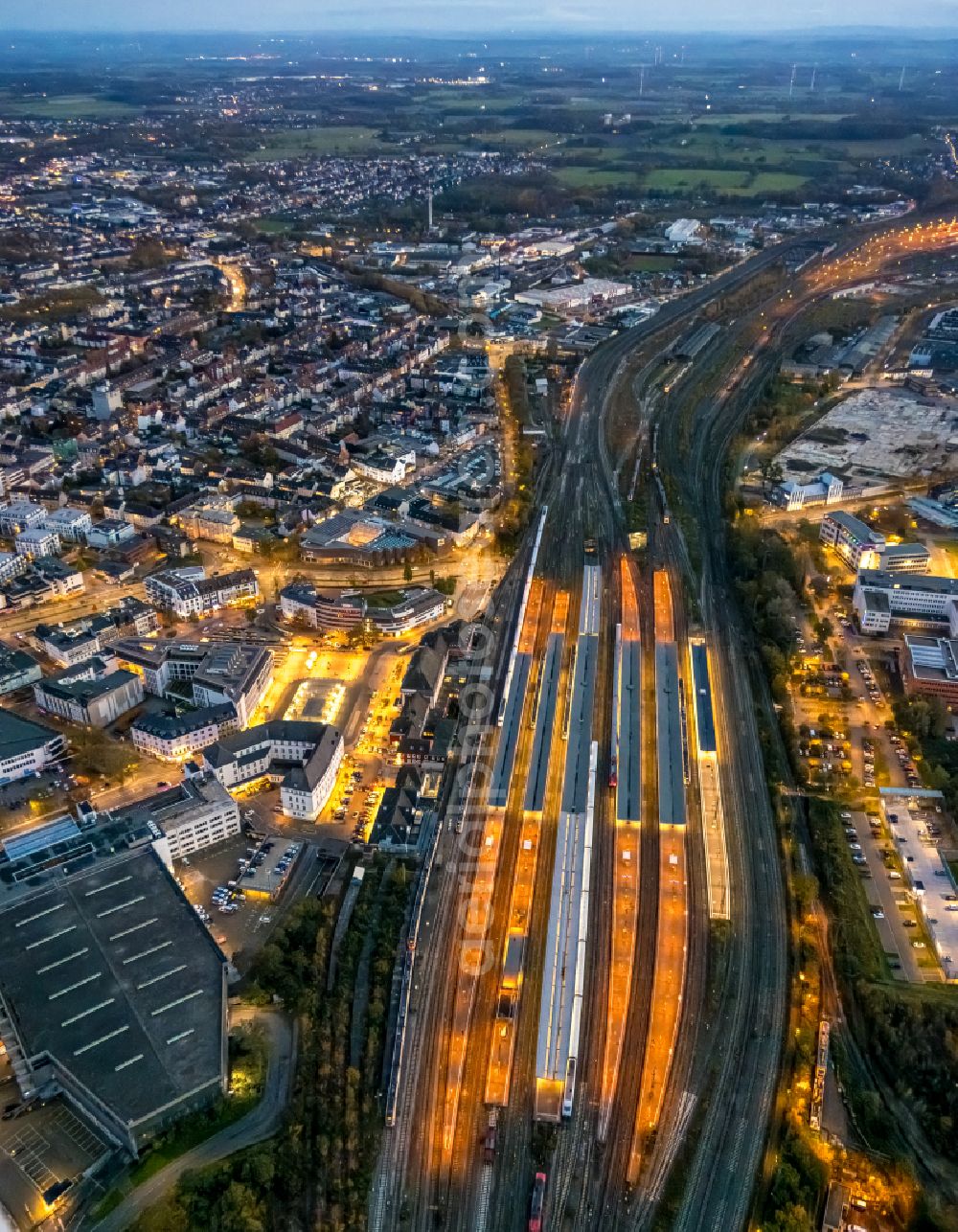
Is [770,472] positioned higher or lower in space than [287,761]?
lower

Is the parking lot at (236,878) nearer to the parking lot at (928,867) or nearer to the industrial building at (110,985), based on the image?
the industrial building at (110,985)

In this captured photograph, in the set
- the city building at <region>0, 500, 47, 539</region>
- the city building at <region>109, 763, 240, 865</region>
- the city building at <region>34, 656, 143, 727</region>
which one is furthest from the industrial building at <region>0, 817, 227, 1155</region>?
the city building at <region>0, 500, 47, 539</region>

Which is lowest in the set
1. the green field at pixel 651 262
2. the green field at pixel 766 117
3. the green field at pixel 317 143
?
the green field at pixel 651 262

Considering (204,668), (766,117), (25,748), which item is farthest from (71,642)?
(766,117)

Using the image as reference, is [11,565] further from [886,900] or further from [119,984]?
[886,900]

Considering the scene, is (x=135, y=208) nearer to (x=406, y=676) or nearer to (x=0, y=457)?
(x=0, y=457)

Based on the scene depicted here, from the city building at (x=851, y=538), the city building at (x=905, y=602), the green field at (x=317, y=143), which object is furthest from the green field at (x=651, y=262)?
the green field at (x=317, y=143)
